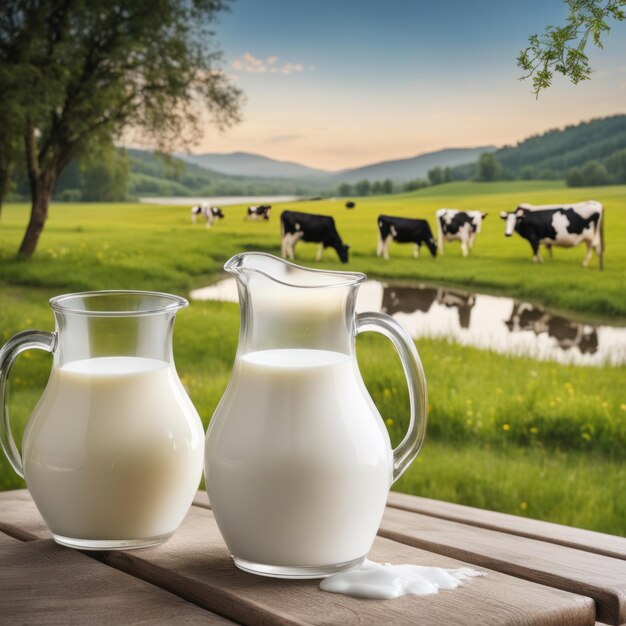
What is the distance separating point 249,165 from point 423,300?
2.78 ft

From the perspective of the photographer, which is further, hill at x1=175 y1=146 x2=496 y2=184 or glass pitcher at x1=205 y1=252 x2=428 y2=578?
hill at x1=175 y1=146 x2=496 y2=184

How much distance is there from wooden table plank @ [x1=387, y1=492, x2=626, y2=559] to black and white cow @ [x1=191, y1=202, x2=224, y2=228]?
2.40m

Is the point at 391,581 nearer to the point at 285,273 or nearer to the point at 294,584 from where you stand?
the point at 294,584

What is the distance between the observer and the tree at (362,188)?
3350 millimetres

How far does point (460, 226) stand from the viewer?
3133 mm

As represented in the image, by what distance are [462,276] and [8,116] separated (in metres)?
1.55

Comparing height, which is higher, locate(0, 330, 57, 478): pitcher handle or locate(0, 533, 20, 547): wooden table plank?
locate(0, 330, 57, 478): pitcher handle

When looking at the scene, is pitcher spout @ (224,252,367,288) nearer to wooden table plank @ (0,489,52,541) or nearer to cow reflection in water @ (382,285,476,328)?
wooden table plank @ (0,489,52,541)

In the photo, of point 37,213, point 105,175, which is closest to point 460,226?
point 105,175

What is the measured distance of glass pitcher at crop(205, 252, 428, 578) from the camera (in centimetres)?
73

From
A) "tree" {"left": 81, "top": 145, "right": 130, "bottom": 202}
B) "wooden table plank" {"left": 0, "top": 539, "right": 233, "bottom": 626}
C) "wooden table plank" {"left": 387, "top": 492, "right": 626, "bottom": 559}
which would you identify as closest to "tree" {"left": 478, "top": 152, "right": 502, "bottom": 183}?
"tree" {"left": 81, "top": 145, "right": 130, "bottom": 202}

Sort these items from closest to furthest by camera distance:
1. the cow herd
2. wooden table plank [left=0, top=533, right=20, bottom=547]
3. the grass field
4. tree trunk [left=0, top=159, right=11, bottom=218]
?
wooden table plank [left=0, top=533, right=20, bottom=547], the grass field, the cow herd, tree trunk [left=0, top=159, right=11, bottom=218]

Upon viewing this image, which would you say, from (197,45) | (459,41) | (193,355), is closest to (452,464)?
(193,355)

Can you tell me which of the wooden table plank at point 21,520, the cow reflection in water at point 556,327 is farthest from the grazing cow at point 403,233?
the wooden table plank at point 21,520
